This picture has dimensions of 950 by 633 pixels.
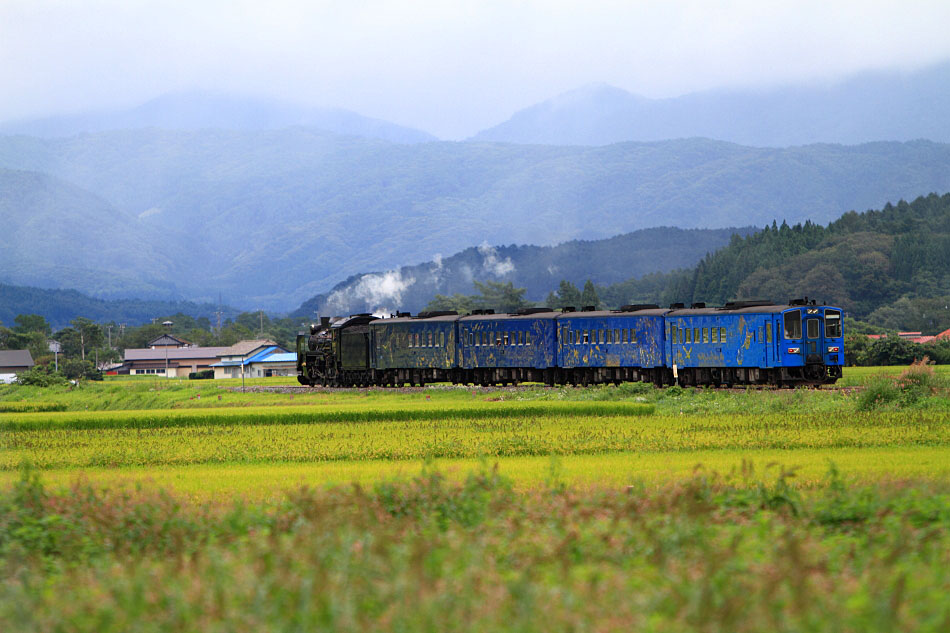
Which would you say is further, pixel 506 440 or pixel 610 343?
pixel 610 343

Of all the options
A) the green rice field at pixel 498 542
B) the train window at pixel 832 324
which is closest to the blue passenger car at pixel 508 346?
the train window at pixel 832 324

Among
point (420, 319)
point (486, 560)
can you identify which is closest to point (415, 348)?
point (420, 319)

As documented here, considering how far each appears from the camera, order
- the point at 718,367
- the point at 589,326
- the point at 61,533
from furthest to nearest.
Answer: the point at 589,326
the point at 718,367
the point at 61,533

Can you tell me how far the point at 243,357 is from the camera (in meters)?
146

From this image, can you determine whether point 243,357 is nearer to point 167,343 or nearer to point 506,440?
point 167,343

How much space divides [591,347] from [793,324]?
12.9 meters

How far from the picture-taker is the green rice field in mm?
9641

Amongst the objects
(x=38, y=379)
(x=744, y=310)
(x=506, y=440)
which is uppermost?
(x=744, y=310)

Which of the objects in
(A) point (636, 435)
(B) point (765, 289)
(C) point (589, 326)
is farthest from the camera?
(B) point (765, 289)

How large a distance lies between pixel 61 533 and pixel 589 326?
155 ft

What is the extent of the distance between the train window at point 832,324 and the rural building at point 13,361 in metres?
80.4

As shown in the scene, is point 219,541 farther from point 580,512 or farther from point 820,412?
point 820,412

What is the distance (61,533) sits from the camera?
14.7m

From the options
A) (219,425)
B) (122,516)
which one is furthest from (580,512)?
(219,425)
